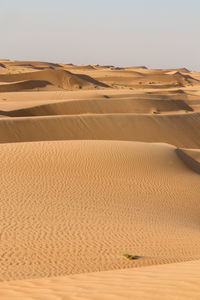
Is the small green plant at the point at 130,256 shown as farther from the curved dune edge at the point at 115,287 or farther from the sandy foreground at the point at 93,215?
the curved dune edge at the point at 115,287

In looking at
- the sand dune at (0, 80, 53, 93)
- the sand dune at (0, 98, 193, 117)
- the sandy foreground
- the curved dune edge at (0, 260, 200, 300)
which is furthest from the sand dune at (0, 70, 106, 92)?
the curved dune edge at (0, 260, 200, 300)

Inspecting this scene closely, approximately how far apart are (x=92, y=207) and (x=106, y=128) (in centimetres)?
1498

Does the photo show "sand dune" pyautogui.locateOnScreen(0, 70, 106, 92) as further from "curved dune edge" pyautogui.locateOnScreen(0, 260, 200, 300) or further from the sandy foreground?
"curved dune edge" pyautogui.locateOnScreen(0, 260, 200, 300)

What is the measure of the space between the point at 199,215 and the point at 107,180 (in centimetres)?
274

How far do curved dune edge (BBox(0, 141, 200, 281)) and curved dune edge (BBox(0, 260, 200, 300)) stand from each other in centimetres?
152

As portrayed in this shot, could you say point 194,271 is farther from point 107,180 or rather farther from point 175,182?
point 175,182

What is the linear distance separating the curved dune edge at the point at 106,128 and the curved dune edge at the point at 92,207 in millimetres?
5937

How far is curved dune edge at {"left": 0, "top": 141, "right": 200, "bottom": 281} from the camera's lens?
8.95m

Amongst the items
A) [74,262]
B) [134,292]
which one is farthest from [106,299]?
[74,262]

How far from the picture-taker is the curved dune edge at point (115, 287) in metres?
5.24

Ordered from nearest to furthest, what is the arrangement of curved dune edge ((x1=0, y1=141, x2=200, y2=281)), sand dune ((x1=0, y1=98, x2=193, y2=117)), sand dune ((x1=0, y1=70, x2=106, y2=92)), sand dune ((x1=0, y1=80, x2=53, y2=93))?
curved dune edge ((x1=0, y1=141, x2=200, y2=281))
sand dune ((x1=0, y1=98, x2=193, y2=117))
sand dune ((x1=0, y1=80, x2=53, y2=93))
sand dune ((x1=0, y1=70, x2=106, y2=92))

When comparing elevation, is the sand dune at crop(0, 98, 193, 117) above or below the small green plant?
above

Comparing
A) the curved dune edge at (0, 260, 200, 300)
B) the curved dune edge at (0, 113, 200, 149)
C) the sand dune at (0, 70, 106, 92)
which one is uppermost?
the sand dune at (0, 70, 106, 92)

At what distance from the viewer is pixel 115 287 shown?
18.7 ft
